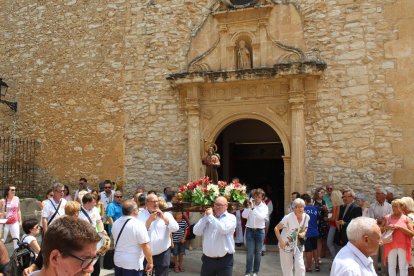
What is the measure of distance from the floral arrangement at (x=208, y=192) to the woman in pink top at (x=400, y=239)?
2198 millimetres

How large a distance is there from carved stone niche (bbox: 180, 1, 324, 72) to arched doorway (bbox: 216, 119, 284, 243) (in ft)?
9.96

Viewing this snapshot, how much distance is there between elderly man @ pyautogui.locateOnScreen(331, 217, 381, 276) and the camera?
125 inches

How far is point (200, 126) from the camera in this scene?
428 inches

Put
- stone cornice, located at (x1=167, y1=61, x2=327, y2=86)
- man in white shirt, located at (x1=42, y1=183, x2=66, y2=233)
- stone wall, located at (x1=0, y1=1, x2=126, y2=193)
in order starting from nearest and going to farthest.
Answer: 1. man in white shirt, located at (x1=42, y1=183, x2=66, y2=233)
2. stone cornice, located at (x1=167, y1=61, x2=327, y2=86)
3. stone wall, located at (x1=0, y1=1, x2=126, y2=193)

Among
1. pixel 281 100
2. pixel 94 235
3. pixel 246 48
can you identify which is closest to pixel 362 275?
pixel 94 235

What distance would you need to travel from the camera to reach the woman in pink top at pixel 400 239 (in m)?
6.66

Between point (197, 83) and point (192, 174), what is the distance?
2.08m

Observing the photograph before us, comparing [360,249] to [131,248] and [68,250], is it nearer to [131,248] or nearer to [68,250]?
[68,250]

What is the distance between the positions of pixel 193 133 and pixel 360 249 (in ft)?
25.0

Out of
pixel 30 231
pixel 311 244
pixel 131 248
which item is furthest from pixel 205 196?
pixel 311 244

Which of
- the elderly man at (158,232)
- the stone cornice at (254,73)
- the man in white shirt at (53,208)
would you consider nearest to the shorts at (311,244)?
the elderly man at (158,232)

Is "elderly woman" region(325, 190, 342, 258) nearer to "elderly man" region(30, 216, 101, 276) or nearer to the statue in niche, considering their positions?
→ the statue in niche

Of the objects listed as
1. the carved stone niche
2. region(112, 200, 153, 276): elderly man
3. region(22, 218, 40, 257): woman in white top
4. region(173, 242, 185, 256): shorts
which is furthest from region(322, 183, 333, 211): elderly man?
region(22, 218, 40, 257): woman in white top

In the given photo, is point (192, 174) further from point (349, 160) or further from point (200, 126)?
point (349, 160)
